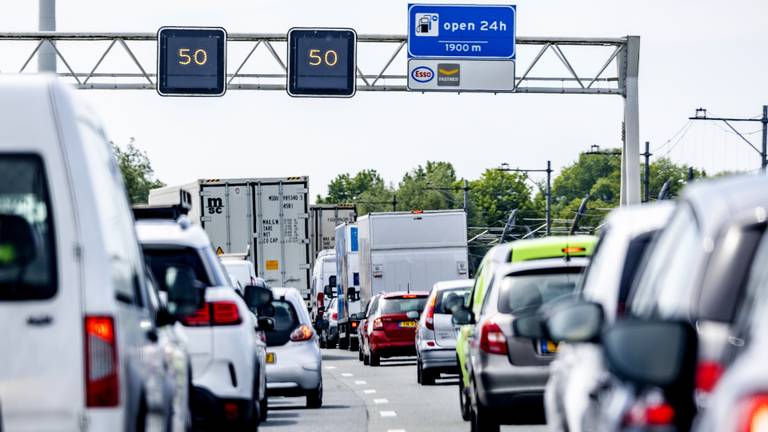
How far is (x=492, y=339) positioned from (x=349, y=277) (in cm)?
3492

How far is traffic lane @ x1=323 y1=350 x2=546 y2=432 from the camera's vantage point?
18016 millimetres

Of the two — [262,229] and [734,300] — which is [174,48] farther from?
[734,300]

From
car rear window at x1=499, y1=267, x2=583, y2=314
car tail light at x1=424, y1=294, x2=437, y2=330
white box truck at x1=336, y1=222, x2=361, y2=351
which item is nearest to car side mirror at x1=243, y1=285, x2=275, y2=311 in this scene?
car rear window at x1=499, y1=267, x2=583, y2=314

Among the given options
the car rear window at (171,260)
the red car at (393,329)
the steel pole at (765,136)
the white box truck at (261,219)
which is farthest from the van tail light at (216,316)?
the steel pole at (765,136)

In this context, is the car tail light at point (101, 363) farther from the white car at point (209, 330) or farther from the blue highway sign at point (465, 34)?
the blue highway sign at point (465, 34)

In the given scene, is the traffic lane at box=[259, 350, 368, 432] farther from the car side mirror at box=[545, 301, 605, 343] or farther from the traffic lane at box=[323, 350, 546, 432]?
the car side mirror at box=[545, 301, 605, 343]

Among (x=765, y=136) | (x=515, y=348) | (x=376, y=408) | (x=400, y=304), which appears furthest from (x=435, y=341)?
(x=765, y=136)

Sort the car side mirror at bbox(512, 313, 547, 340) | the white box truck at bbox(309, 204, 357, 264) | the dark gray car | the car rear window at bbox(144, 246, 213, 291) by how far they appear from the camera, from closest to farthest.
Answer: the car side mirror at bbox(512, 313, 547, 340)
the car rear window at bbox(144, 246, 213, 291)
the dark gray car
the white box truck at bbox(309, 204, 357, 264)

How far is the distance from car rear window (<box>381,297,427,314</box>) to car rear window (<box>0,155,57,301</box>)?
89.1 ft

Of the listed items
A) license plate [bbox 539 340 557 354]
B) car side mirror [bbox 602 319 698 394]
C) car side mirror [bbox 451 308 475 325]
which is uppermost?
car side mirror [bbox 602 319 698 394]

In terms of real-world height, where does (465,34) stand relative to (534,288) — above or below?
above

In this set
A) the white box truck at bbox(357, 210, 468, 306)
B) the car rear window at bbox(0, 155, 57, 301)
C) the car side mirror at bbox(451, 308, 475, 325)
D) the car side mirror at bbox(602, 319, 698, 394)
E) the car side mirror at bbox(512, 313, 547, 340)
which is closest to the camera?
the car side mirror at bbox(602, 319, 698, 394)

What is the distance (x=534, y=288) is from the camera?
14.3 m

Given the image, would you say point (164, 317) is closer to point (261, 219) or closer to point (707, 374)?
point (707, 374)
